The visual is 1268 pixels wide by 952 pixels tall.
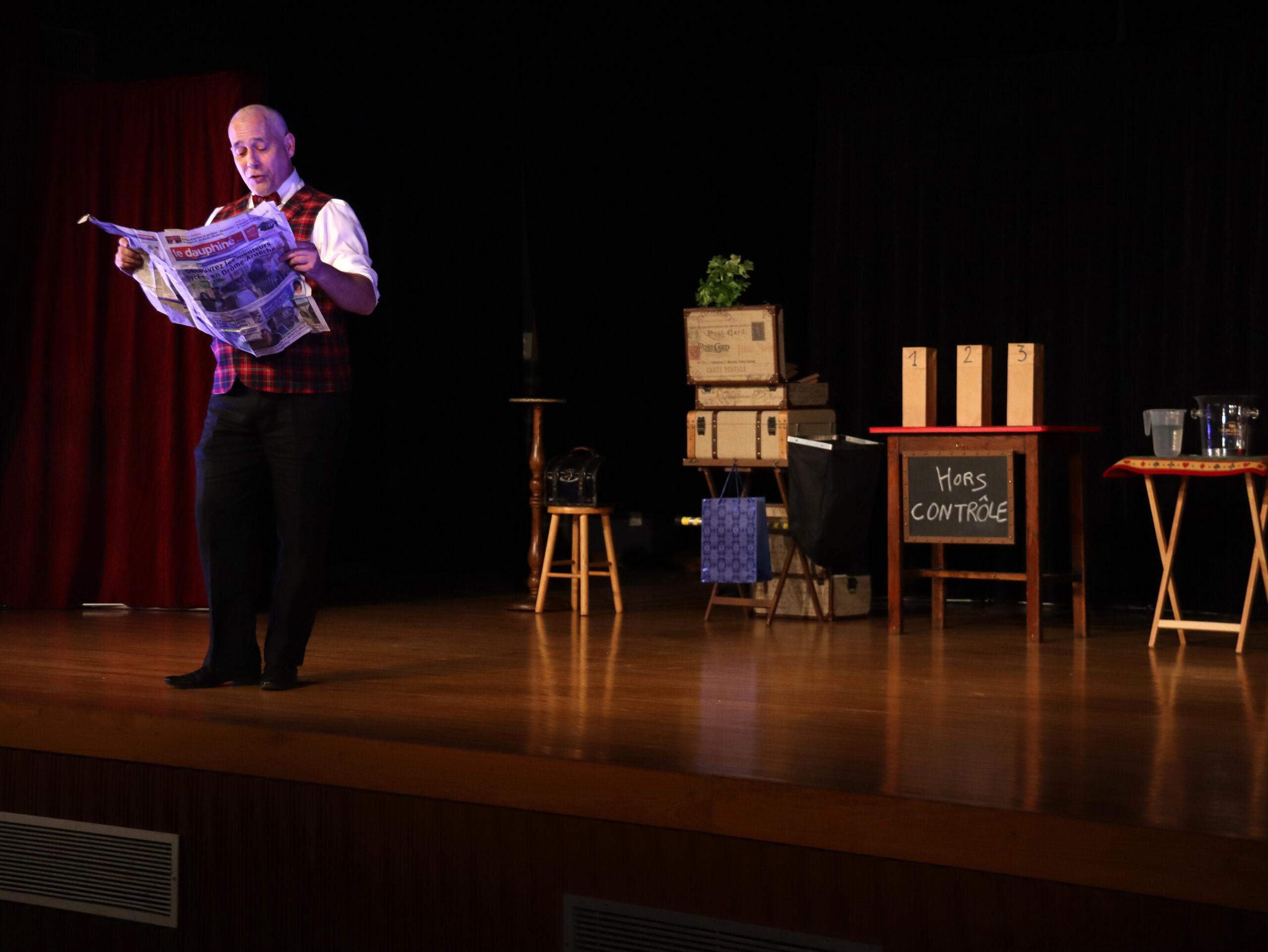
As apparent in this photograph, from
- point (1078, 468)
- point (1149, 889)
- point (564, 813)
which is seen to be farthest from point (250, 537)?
point (1078, 468)

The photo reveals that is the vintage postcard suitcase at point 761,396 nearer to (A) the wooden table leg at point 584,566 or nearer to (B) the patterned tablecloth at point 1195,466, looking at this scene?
(A) the wooden table leg at point 584,566

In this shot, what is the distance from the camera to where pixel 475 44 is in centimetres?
750

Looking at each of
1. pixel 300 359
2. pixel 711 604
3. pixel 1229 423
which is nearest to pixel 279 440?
pixel 300 359

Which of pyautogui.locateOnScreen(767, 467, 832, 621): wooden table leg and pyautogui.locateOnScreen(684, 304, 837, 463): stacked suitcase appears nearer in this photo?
pyautogui.locateOnScreen(767, 467, 832, 621): wooden table leg

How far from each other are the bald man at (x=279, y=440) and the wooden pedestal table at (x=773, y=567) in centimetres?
218

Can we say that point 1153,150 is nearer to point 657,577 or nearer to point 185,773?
point 657,577

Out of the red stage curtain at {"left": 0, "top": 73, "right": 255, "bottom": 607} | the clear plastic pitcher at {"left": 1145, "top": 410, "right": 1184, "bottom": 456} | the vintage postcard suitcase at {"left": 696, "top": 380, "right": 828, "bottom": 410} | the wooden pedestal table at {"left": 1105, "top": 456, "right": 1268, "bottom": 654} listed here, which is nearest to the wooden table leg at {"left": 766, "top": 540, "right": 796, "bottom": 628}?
the vintage postcard suitcase at {"left": 696, "top": 380, "right": 828, "bottom": 410}

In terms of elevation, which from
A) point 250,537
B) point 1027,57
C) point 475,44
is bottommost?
point 250,537

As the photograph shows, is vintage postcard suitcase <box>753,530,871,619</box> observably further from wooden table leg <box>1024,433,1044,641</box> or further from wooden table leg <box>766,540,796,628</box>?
wooden table leg <box>1024,433,1044,641</box>

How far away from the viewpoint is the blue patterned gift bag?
543 centimetres

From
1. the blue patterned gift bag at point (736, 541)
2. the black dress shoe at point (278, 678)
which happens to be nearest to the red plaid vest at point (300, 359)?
the black dress shoe at point (278, 678)

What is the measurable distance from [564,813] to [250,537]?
1.38 m

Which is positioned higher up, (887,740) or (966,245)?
(966,245)

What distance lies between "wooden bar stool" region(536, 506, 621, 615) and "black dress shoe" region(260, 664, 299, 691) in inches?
78.0
